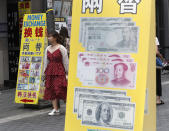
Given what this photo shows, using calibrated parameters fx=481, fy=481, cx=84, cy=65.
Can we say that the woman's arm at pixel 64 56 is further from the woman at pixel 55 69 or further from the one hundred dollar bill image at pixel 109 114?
the one hundred dollar bill image at pixel 109 114

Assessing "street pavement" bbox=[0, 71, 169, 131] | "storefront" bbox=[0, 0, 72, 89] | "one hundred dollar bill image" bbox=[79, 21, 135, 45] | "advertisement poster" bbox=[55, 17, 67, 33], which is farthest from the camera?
"storefront" bbox=[0, 0, 72, 89]

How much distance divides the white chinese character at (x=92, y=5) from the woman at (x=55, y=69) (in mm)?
4870

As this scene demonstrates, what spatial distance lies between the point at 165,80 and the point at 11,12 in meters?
5.92

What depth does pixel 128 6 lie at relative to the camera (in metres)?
4.42

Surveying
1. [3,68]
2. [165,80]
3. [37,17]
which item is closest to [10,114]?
[37,17]

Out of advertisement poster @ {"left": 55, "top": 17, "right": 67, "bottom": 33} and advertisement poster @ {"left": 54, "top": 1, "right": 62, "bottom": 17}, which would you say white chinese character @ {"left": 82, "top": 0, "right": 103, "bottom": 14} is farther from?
advertisement poster @ {"left": 54, "top": 1, "right": 62, "bottom": 17}

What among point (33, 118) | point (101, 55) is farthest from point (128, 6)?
point (33, 118)

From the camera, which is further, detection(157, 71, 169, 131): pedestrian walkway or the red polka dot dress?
the red polka dot dress

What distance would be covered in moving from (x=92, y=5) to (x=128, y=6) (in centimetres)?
37

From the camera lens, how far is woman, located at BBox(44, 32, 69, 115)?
374 inches

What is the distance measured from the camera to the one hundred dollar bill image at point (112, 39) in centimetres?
443

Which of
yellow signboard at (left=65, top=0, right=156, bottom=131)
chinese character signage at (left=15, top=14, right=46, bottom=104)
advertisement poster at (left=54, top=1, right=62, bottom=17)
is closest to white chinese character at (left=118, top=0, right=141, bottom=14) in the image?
yellow signboard at (left=65, top=0, right=156, bottom=131)

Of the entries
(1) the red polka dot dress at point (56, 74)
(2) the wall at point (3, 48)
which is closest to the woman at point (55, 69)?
(1) the red polka dot dress at point (56, 74)

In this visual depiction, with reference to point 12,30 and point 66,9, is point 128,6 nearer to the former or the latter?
point 12,30
